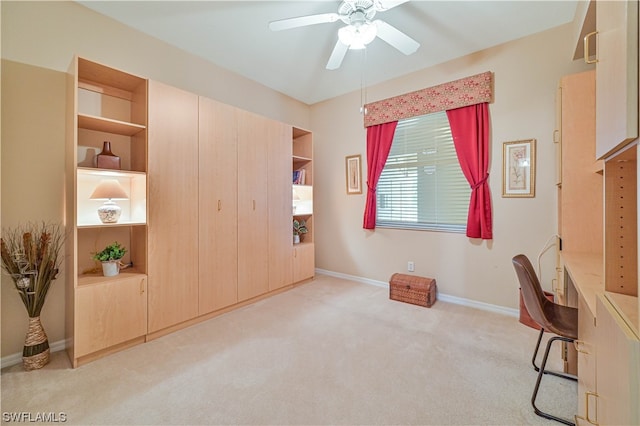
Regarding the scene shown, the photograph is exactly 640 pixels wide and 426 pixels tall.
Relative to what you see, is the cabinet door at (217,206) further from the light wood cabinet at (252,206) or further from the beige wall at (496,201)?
the beige wall at (496,201)

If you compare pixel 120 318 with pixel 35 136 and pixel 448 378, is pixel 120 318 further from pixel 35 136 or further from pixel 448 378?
pixel 448 378

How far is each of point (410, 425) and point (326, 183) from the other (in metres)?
3.44

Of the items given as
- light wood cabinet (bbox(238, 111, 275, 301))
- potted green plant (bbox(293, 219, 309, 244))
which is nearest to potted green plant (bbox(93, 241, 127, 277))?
light wood cabinet (bbox(238, 111, 275, 301))

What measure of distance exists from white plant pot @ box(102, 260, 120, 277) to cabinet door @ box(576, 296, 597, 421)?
121 inches

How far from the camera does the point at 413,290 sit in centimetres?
321

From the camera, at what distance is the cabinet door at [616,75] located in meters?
0.74

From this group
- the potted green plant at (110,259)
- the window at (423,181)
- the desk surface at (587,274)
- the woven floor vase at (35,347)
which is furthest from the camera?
the window at (423,181)

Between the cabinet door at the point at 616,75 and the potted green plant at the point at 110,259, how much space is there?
309 cm

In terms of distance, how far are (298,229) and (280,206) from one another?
619 millimetres

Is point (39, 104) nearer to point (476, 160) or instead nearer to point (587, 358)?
point (587, 358)

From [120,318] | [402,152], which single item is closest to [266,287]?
[120,318]

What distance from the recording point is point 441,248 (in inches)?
131

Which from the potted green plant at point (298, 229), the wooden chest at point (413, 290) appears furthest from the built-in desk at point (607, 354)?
the potted green plant at point (298, 229)

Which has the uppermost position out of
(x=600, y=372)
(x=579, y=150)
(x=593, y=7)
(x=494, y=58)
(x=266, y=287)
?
(x=494, y=58)
